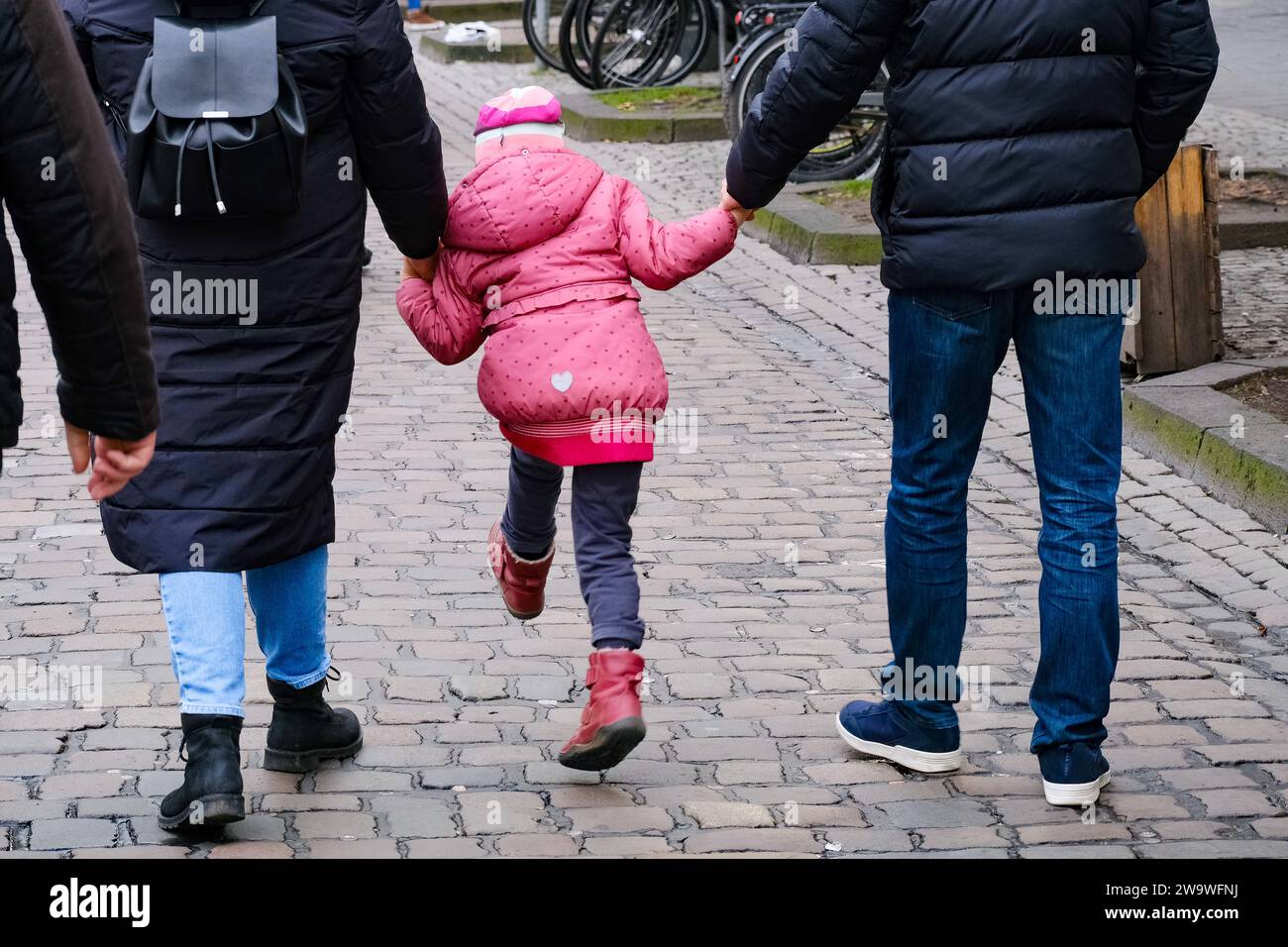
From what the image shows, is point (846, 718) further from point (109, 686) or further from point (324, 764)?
point (109, 686)

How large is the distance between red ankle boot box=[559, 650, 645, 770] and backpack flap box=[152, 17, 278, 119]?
1271 mm

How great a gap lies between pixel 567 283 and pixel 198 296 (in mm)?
743

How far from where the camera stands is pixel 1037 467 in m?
3.86

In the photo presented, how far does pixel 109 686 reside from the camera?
4531 mm

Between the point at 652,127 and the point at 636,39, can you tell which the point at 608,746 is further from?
the point at 636,39

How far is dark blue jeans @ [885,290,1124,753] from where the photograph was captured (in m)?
3.72

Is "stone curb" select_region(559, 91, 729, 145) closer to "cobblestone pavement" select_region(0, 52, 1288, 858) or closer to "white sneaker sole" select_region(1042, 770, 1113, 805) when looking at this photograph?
"cobblestone pavement" select_region(0, 52, 1288, 858)

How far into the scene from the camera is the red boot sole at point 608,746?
3.80 m

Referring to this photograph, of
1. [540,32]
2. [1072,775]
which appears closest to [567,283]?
[1072,775]

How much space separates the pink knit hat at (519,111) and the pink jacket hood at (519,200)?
7 centimetres

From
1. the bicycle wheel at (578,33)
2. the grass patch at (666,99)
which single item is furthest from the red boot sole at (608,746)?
the bicycle wheel at (578,33)

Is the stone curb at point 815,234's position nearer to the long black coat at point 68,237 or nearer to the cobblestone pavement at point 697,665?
the cobblestone pavement at point 697,665
